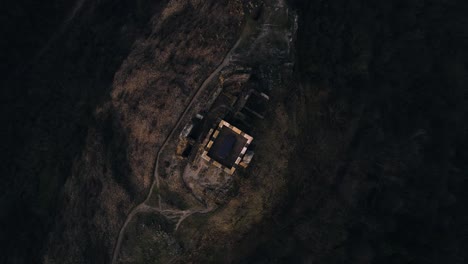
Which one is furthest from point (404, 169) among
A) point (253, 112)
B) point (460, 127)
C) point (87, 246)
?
point (87, 246)

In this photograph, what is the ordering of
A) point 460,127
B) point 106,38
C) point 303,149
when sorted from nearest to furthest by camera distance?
point 303,149 → point 460,127 → point 106,38

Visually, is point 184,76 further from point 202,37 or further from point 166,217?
point 166,217

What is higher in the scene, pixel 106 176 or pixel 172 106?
pixel 172 106

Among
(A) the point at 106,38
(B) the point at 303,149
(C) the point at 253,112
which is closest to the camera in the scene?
(C) the point at 253,112

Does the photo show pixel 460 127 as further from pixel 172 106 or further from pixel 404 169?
pixel 172 106

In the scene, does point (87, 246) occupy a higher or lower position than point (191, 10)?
lower

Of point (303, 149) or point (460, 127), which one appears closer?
point (303, 149)

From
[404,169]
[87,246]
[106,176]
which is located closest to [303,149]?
[404,169]

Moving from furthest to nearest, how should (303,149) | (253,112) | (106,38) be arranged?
(106,38) < (303,149) < (253,112)

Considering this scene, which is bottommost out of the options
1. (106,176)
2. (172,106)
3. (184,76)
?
(106,176)
